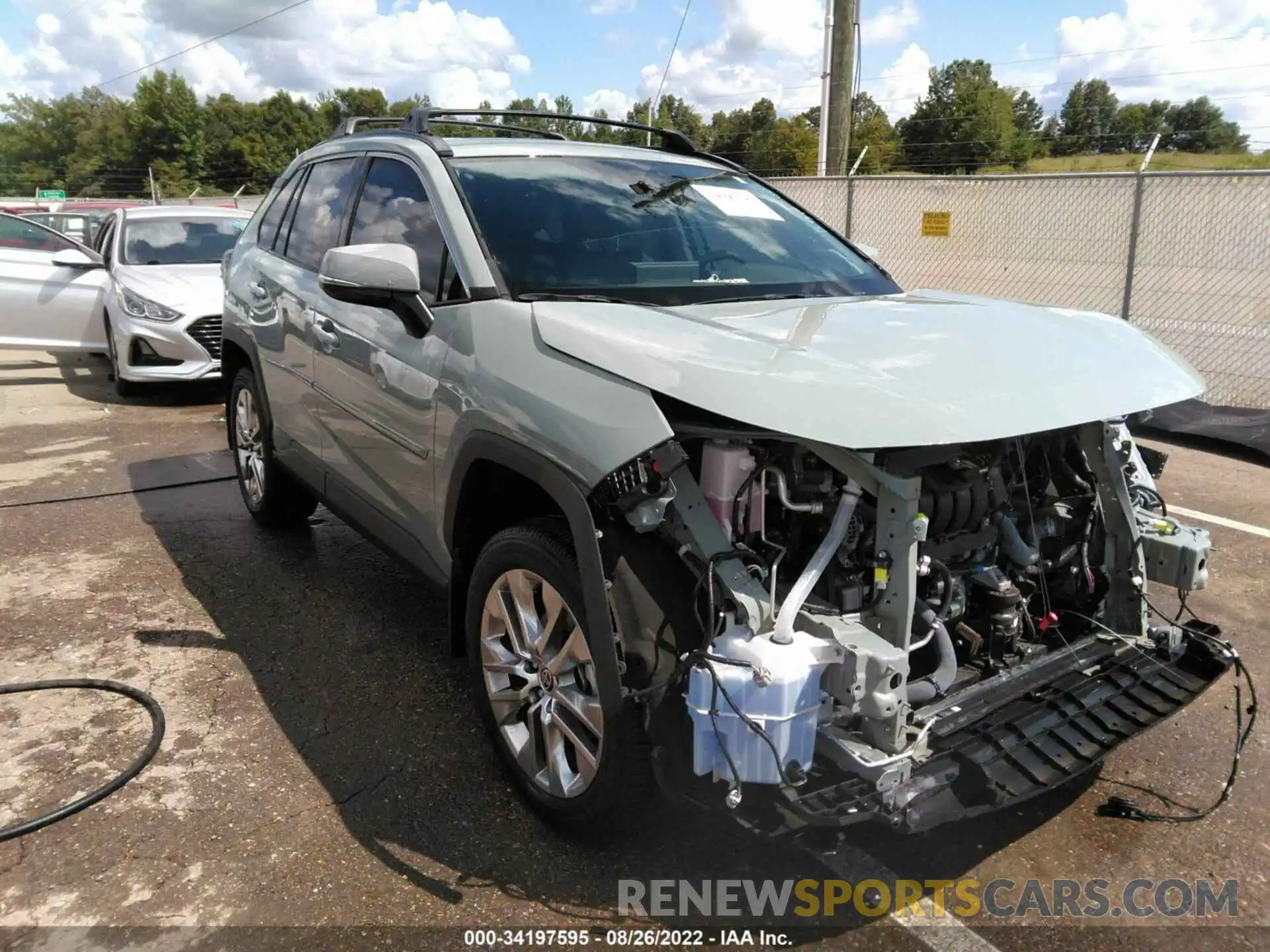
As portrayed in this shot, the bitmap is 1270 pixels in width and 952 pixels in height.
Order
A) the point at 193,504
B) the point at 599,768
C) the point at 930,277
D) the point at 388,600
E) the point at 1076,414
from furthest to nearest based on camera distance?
the point at 930,277, the point at 193,504, the point at 388,600, the point at 599,768, the point at 1076,414

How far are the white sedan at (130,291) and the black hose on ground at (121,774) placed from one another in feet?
18.2

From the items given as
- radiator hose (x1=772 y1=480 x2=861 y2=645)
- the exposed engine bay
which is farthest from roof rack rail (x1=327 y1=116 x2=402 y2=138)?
radiator hose (x1=772 y1=480 x2=861 y2=645)

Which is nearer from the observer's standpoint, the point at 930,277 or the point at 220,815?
the point at 220,815

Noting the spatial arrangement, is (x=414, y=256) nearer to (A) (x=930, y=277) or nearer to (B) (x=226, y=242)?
(B) (x=226, y=242)

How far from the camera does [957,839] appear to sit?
9.30 feet

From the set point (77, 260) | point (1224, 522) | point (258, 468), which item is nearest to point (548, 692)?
point (258, 468)

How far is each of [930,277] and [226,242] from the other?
776 centimetres

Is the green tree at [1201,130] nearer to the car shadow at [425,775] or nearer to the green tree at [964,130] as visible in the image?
the green tree at [964,130]

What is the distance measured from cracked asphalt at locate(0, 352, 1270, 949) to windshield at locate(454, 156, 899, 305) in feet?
4.24

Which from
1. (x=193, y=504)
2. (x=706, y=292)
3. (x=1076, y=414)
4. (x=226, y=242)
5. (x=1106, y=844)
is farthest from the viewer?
(x=226, y=242)

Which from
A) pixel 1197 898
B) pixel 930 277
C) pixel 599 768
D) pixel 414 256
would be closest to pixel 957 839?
pixel 1197 898

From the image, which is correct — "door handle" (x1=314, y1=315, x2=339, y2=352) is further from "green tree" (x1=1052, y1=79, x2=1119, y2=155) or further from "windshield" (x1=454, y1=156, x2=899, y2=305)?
"green tree" (x1=1052, y1=79, x2=1119, y2=155)

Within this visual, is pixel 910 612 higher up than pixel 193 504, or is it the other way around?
pixel 910 612

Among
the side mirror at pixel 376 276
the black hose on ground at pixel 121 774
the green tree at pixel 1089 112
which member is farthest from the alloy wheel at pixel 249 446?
the green tree at pixel 1089 112
